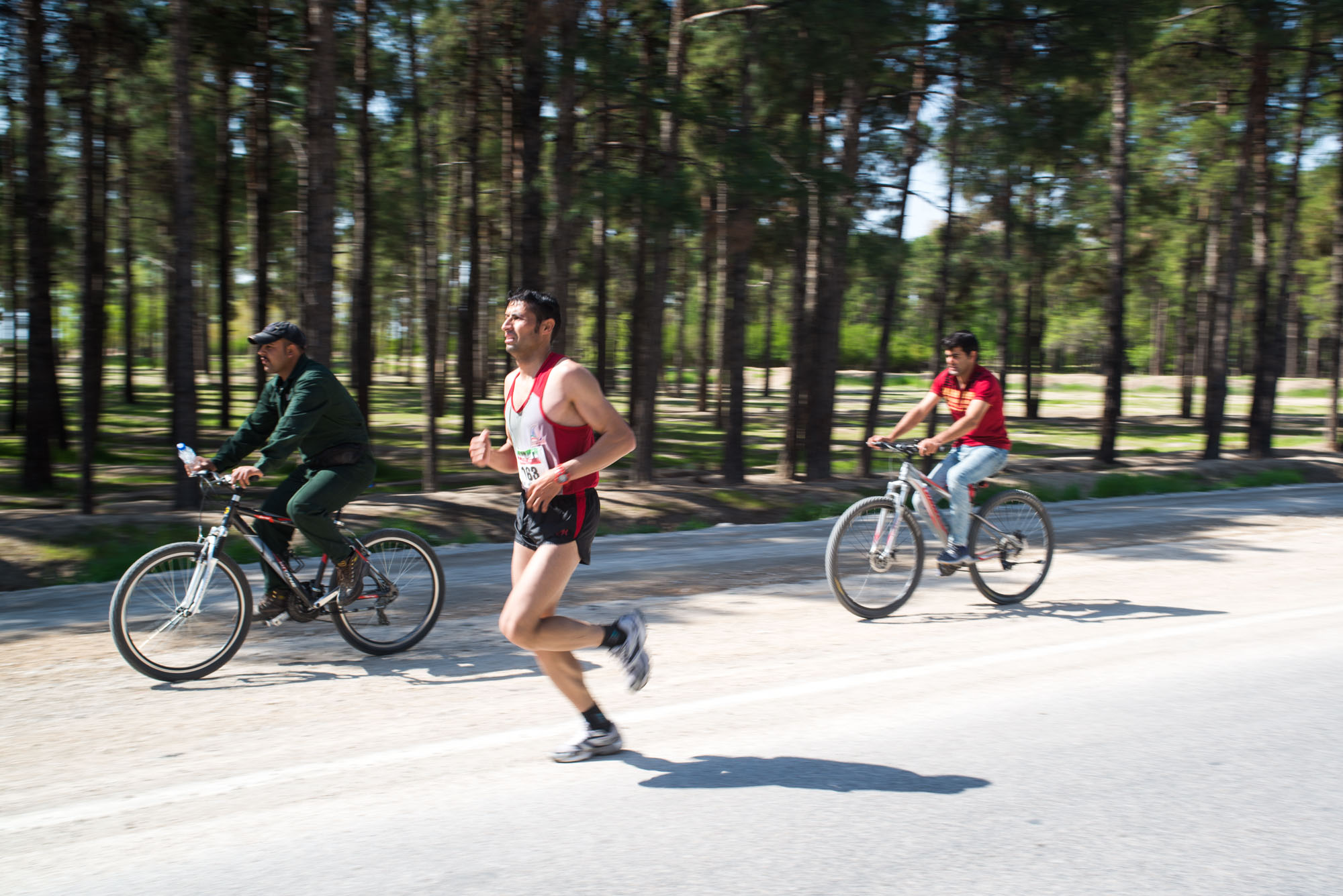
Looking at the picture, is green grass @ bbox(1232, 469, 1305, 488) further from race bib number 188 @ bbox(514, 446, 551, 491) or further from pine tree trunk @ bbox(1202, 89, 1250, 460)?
race bib number 188 @ bbox(514, 446, 551, 491)

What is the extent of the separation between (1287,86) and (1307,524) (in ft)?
47.4

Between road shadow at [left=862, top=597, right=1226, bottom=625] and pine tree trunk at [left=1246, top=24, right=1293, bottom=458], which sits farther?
pine tree trunk at [left=1246, top=24, right=1293, bottom=458]

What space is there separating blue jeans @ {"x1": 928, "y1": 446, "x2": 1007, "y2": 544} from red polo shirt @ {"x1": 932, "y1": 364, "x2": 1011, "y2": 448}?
84 millimetres

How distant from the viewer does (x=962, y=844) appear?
12.7ft

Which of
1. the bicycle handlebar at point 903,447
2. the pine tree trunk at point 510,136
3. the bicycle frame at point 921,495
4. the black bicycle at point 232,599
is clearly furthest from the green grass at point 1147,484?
the black bicycle at point 232,599

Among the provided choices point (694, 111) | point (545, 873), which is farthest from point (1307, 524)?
point (545, 873)

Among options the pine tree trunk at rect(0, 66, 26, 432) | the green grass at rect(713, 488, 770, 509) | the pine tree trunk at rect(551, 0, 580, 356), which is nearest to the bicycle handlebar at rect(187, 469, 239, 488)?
the green grass at rect(713, 488, 770, 509)

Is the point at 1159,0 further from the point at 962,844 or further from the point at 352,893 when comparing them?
the point at 352,893

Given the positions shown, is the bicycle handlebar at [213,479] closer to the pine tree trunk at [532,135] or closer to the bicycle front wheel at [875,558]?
the bicycle front wheel at [875,558]

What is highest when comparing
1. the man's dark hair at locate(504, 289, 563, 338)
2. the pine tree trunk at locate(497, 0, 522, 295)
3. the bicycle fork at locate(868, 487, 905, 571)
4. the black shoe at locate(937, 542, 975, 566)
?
the pine tree trunk at locate(497, 0, 522, 295)

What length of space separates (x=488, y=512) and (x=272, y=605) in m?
6.04

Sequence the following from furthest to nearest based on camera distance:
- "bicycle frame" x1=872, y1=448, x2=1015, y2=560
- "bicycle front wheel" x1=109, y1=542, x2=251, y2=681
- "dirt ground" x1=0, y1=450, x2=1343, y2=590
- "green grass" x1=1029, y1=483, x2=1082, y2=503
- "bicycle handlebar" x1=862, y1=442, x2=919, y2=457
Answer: "green grass" x1=1029, y1=483, x2=1082, y2=503, "dirt ground" x1=0, y1=450, x2=1343, y2=590, "bicycle frame" x1=872, y1=448, x2=1015, y2=560, "bicycle handlebar" x1=862, y1=442, x2=919, y2=457, "bicycle front wheel" x1=109, y1=542, x2=251, y2=681

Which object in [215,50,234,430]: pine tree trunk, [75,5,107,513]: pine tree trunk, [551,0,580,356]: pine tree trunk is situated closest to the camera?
[75,5,107,513]: pine tree trunk

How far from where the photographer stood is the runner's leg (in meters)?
4.52
